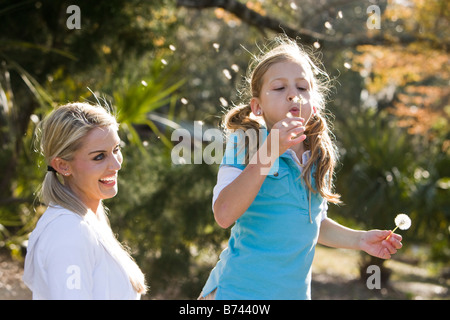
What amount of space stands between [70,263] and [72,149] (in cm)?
45

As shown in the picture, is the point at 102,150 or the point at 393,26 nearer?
the point at 102,150

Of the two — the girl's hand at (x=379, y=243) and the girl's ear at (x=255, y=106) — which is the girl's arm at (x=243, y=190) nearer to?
the girl's ear at (x=255, y=106)

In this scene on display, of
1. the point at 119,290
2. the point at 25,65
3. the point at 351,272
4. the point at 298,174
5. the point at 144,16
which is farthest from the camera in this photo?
the point at 351,272

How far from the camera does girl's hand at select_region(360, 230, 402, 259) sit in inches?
86.5

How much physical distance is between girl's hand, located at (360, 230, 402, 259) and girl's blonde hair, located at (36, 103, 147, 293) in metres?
0.87

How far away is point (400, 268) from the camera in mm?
10727

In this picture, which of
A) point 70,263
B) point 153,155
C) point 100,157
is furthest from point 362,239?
point 153,155

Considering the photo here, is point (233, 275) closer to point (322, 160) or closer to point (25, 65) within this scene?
point (322, 160)

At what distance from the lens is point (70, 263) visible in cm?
163

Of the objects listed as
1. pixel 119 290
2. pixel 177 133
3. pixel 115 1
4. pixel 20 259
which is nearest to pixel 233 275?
pixel 119 290

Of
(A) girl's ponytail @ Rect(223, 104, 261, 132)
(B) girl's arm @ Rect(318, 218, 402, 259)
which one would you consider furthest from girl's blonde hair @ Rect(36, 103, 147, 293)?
(B) girl's arm @ Rect(318, 218, 402, 259)

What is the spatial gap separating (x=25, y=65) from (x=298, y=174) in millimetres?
4196

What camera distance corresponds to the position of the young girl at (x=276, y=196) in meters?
1.93
